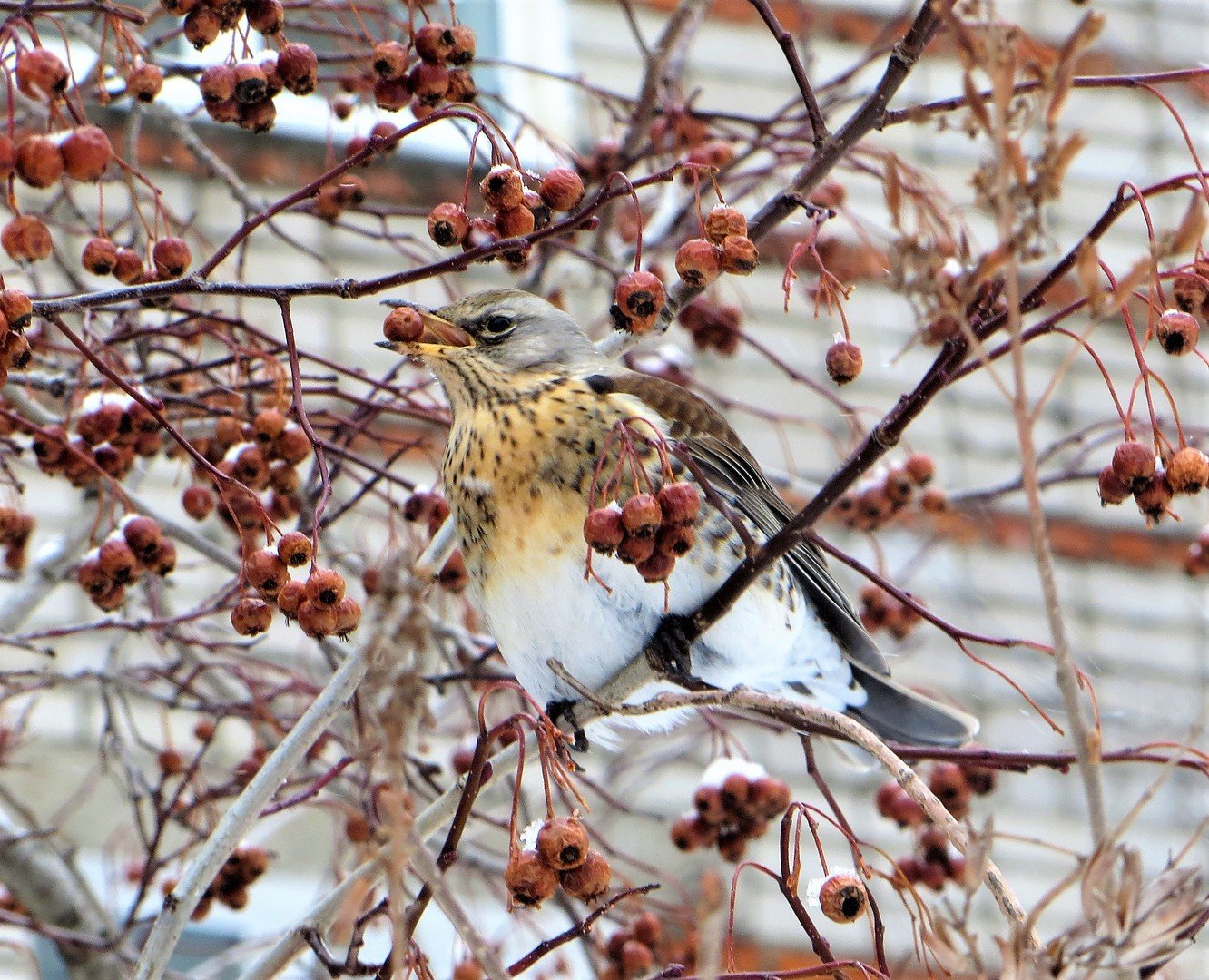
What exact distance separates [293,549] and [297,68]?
49 cm

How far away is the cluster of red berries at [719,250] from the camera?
1.58 meters

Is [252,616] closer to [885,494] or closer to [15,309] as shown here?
[15,309]

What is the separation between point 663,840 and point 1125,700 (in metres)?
1.47

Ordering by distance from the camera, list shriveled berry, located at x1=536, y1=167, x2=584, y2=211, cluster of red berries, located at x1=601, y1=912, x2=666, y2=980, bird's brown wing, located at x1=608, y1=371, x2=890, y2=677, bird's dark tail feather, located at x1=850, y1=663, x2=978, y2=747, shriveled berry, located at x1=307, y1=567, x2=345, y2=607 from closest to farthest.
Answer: shriveled berry, located at x1=307, y1=567, x2=345, y2=607
shriveled berry, located at x1=536, y1=167, x2=584, y2=211
cluster of red berries, located at x1=601, y1=912, x2=666, y2=980
bird's brown wing, located at x1=608, y1=371, x2=890, y2=677
bird's dark tail feather, located at x1=850, y1=663, x2=978, y2=747

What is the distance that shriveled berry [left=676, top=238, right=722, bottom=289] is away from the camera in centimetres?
158

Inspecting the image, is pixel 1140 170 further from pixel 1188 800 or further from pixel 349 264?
pixel 349 264

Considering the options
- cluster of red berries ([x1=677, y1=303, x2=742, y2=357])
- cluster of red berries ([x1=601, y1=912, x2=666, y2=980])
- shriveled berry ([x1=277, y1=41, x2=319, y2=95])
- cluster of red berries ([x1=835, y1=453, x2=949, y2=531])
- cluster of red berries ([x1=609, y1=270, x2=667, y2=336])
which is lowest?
cluster of red berries ([x1=601, y1=912, x2=666, y2=980])

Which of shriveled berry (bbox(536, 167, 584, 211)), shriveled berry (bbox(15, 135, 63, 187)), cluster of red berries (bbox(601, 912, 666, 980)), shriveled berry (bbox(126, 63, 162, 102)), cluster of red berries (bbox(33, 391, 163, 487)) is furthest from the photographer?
cluster of red berries (bbox(601, 912, 666, 980))

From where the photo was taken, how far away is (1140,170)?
536cm

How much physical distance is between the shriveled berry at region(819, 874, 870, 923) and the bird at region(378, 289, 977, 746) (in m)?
0.69

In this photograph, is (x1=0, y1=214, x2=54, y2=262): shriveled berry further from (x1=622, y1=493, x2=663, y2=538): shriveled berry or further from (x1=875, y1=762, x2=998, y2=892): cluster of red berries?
(x1=875, y1=762, x2=998, y2=892): cluster of red berries

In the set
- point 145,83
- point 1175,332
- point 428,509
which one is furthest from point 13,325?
point 1175,332

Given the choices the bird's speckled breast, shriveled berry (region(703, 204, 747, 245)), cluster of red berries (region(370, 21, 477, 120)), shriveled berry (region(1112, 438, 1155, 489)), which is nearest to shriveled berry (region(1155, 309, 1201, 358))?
shriveled berry (region(1112, 438, 1155, 489))

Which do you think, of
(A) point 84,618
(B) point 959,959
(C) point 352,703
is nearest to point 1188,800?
(A) point 84,618
